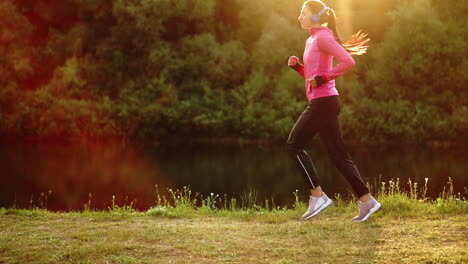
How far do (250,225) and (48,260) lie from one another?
2.35 metres

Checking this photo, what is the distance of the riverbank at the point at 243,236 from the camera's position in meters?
4.82

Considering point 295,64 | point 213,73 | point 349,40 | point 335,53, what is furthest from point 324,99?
point 213,73

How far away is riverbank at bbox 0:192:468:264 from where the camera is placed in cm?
482

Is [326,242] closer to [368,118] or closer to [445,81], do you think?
[368,118]

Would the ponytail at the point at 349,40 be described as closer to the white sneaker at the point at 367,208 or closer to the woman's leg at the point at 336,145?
the woman's leg at the point at 336,145

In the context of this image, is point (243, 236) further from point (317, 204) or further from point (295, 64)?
point (295, 64)

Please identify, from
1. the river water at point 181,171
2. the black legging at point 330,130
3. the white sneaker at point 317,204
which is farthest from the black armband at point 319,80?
the river water at point 181,171

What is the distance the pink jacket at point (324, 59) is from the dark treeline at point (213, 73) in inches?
909

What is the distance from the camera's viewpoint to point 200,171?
855 inches

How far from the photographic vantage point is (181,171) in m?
21.7

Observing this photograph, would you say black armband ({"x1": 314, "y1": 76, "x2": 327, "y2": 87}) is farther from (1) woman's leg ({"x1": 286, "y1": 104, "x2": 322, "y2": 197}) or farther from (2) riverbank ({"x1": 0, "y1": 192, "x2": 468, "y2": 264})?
(2) riverbank ({"x1": 0, "y1": 192, "x2": 468, "y2": 264})

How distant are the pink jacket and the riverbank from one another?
4.85ft

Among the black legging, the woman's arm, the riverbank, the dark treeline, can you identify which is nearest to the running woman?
the black legging

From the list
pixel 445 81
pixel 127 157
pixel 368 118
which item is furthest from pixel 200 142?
pixel 445 81
